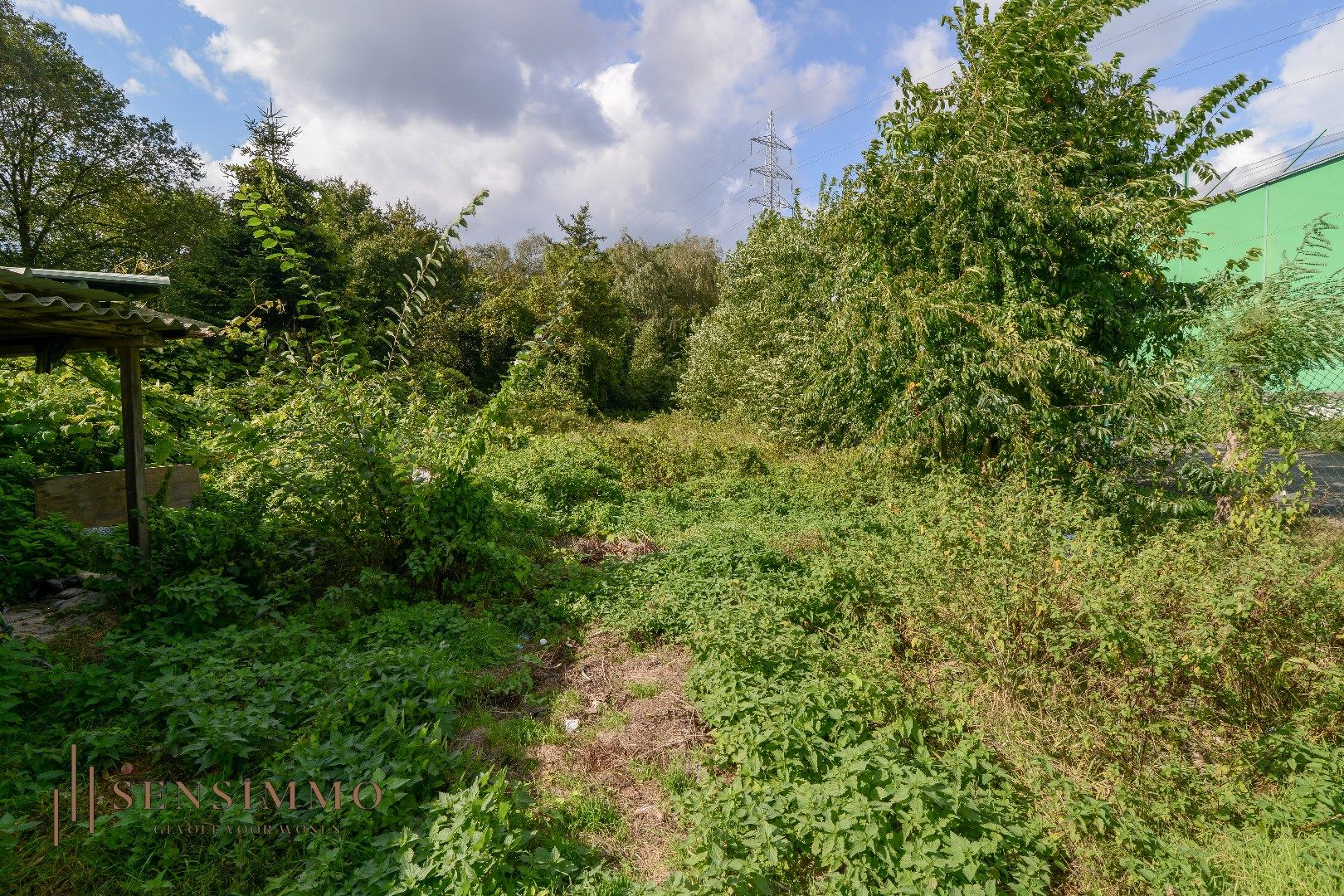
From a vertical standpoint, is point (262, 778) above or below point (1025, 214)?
below

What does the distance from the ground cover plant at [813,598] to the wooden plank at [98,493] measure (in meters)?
0.21

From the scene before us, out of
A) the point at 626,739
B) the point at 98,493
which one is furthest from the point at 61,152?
the point at 626,739

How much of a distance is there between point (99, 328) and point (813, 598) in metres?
5.12

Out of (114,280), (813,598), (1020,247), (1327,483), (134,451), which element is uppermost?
(1020,247)

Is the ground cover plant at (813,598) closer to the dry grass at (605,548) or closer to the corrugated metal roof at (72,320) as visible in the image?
the dry grass at (605,548)

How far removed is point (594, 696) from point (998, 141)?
6.68m

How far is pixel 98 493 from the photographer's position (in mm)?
4961

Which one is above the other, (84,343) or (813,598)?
(84,343)

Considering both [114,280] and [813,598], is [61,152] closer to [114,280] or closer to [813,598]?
[114,280]

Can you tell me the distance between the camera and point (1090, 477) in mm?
6164

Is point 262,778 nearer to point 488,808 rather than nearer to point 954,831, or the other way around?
point 488,808

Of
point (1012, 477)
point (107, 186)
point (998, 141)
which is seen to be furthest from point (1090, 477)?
point (107, 186)

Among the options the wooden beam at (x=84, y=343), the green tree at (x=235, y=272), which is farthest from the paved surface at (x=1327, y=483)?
the green tree at (x=235, y=272)

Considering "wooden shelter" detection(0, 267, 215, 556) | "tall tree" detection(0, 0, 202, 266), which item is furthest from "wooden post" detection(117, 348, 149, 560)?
"tall tree" detection(0, 0, 202, 266)
